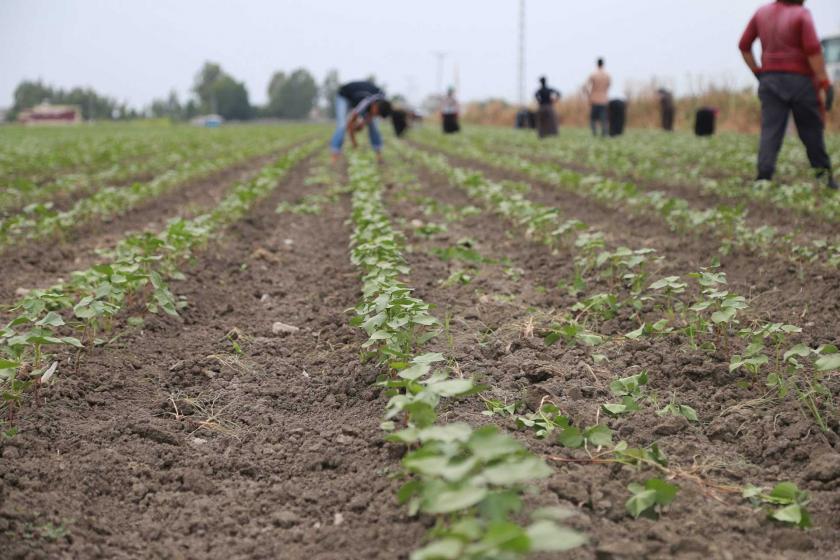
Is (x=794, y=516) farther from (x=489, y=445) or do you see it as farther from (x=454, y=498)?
(x=454, y=498)

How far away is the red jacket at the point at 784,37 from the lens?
675 cm

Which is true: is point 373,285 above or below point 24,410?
above

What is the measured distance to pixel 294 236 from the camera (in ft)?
20.6

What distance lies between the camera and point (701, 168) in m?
9.41

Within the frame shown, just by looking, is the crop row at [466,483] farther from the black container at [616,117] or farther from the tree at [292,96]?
the tree at [292,96]

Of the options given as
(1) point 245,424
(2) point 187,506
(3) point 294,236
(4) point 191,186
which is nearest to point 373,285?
(1) point 245,424

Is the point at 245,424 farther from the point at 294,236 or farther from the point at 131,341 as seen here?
the point at 294,236

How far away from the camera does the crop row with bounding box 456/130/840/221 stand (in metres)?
6.11

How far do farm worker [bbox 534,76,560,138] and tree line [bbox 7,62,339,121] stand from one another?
121656mm

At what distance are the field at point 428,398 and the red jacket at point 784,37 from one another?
1.99m

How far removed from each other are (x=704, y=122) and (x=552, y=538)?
17677 millimetres

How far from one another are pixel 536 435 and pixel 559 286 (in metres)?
1.89

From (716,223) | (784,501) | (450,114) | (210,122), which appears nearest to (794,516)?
(784,501)

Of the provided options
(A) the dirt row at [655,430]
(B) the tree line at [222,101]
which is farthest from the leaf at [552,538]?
(B) the tree line at [222,101]
